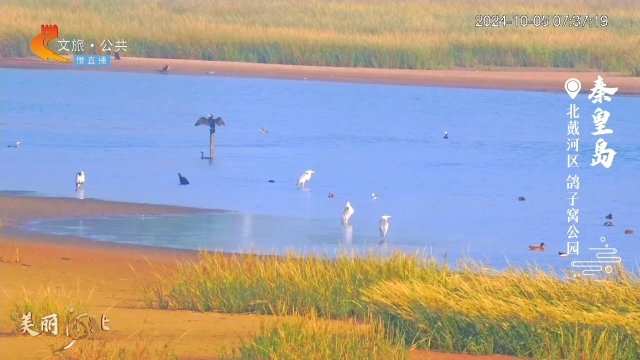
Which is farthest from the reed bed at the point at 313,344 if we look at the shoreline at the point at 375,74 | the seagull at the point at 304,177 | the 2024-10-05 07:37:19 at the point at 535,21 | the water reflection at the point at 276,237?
the 2024-10-05 07:37:19 at the point at 535,21

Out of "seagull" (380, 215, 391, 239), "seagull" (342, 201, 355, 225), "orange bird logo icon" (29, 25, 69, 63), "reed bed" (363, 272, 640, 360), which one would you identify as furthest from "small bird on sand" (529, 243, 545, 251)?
"orange bird logo icon" (29, 25, 69, 63)

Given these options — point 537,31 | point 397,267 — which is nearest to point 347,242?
point 397,267

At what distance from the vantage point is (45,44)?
35750mm

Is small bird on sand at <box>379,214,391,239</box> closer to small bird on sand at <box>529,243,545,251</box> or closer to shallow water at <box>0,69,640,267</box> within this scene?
shallow water at <box>0,69,640,267</box>

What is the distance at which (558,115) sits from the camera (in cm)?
2759

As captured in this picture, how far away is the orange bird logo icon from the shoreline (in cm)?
24

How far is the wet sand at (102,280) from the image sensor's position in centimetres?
781

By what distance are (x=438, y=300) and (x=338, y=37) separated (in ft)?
105

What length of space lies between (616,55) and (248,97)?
11701mm

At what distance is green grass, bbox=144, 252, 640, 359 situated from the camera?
303 inches

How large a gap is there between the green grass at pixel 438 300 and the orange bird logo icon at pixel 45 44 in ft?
88.0

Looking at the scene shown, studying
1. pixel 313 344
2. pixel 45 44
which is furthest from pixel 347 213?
pixel 45 44

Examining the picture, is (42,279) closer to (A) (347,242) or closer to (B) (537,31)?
(A) (347,242)

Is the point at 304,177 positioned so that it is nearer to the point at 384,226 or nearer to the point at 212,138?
the point at 212,138
